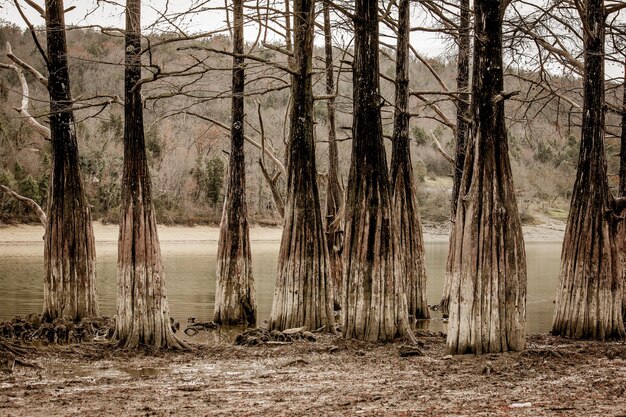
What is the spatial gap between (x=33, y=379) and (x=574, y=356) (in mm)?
6730

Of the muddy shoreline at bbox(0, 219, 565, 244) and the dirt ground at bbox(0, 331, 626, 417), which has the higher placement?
the muddy shoreline at bbox(0, 219, 565, 244)

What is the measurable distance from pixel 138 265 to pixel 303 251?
3360mm

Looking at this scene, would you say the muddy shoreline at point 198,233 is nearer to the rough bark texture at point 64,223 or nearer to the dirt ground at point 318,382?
the rough bark texture at point 64,223

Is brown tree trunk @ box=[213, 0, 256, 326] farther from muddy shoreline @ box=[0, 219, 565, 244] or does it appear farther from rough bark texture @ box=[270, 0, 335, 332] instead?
muddy shoreline @ box=[0, 219, 565, 244]

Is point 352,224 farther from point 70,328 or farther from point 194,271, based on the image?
point 194,271

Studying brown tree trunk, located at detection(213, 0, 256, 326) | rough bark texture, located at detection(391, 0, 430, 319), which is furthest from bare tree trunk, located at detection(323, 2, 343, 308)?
brown tree trunk, located at detection(213, 0, 256, 326)

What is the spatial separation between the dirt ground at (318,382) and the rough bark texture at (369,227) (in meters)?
0.51

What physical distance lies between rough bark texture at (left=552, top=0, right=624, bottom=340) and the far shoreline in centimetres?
3683

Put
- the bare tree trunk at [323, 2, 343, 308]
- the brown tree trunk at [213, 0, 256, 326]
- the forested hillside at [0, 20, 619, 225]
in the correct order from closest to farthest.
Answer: the brown tree trunk at [213, 0, 256, 326], the bare tree trunk at [323, 2, 343, 308], the forested hillside at [0, 20, 619, 225]

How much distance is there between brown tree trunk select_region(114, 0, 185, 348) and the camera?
12.0 m

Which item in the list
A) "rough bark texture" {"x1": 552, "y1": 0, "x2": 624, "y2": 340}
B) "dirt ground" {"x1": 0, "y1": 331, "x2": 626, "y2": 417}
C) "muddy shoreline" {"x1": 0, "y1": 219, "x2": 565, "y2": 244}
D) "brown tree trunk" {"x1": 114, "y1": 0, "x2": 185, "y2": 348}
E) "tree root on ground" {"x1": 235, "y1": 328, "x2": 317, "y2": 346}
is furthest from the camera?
"muddy shoreline" {"x1": 0, "y1": 219, "x2": 565, "y2": 244}

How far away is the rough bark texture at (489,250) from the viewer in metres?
10.8

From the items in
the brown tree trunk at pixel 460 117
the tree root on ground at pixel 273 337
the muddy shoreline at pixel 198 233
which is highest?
the brown tree trunk at pixel 460 117

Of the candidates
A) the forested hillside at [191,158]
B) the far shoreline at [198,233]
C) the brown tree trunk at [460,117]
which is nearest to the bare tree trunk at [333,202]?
the brown tree trunk at [460,117]
